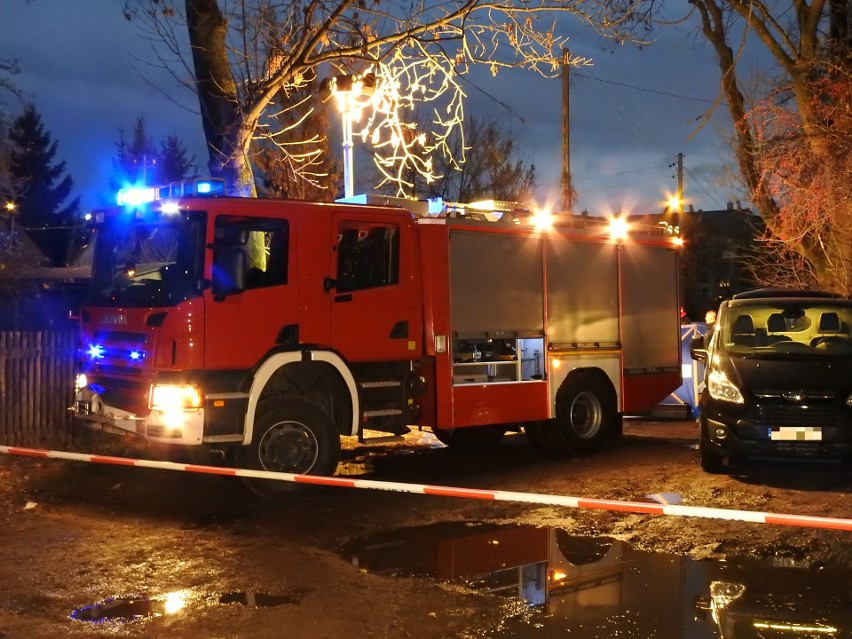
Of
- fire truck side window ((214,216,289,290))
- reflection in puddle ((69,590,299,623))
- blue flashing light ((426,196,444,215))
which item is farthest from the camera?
blue flashing light ((426,196,444,215))

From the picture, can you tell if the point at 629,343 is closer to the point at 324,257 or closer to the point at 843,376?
the point at 843,376

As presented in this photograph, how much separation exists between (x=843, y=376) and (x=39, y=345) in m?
9.14

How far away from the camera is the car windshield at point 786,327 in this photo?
10359mm

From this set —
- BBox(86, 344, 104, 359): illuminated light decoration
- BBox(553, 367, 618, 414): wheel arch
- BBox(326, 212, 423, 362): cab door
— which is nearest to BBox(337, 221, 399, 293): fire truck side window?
BBox(326, 212, 423, 362): cab door

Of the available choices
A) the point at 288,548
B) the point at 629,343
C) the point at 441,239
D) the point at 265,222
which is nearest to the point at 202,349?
the point at 265,222

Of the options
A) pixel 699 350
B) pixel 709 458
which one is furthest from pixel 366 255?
pixel 709 458

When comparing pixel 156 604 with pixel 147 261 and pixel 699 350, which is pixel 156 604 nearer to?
pixel 147 261

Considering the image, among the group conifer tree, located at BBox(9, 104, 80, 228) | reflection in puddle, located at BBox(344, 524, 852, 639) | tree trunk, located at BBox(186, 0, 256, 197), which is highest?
conifer tree, located at BBox(9, 104, 80, 228)

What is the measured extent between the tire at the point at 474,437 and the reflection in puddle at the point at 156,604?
658cm

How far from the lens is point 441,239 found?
34.4ft

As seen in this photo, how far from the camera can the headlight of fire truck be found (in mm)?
8531

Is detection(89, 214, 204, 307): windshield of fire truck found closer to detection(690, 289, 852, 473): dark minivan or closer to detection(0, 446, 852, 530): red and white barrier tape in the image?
detection(0, 446, 852, 530): red and white barrier tape

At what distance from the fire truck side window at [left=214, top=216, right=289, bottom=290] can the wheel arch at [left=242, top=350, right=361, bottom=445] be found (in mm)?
751

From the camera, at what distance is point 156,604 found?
577 cm
